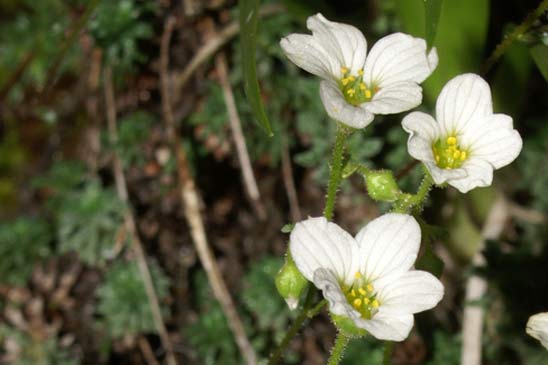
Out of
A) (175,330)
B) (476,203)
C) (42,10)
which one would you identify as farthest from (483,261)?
(42,10)

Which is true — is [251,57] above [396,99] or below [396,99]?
above

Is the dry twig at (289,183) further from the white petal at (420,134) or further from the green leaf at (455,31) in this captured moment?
the white petal at (420,134)

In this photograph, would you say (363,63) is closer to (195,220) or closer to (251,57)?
(251,57)

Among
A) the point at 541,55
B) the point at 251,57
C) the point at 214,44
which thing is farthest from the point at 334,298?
the point at 214,44

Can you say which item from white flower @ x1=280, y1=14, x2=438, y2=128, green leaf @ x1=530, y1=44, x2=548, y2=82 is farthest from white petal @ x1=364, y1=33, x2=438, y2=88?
green leaf @ x1=530, y1=44, x2=548, y2=82

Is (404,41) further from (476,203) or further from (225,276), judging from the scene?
(225,276)

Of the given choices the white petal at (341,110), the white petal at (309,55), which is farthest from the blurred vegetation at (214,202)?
the white petal at (341,110)
